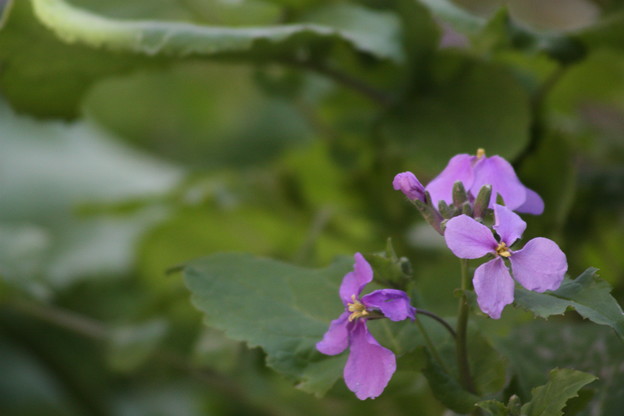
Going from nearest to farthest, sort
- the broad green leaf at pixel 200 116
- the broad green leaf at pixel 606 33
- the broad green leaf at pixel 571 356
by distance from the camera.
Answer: the broad green leaf at pixel 571 356 < the broad green leaf at pixel 606 33 < the broad green leaf at pixel 200 116

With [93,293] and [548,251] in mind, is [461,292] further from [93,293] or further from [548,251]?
[93,293]

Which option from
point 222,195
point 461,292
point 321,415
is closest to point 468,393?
point 461,292

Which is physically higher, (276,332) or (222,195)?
(276,332)

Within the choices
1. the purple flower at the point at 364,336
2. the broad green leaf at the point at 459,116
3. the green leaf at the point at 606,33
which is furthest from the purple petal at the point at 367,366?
the green leaf at the point at 606,33

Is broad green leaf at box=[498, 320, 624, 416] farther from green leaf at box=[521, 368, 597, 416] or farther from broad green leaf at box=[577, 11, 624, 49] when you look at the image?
broad green leaf at box=[577, 11, 624, 49]

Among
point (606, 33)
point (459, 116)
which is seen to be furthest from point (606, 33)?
point (459, 116)

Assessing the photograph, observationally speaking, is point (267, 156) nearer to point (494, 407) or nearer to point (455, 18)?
point (455, 18)

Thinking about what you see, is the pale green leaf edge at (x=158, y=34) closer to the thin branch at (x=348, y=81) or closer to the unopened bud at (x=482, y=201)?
the thin branch at (x=348, y=81)
